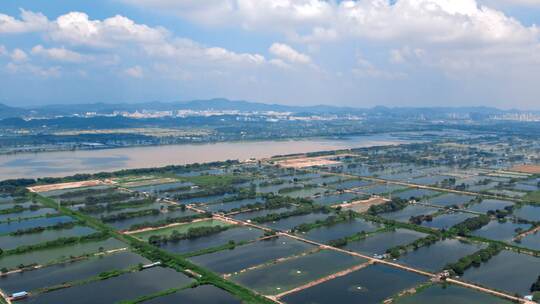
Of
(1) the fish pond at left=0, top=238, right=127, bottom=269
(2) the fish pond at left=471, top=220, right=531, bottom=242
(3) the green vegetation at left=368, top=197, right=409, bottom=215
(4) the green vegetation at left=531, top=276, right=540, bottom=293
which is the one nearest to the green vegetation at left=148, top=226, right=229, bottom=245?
(1) the fish pond at left=0, top=238, right=127, bottom=269

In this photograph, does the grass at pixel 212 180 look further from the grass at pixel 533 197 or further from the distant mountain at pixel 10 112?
the distant mountain at pixel 10 112

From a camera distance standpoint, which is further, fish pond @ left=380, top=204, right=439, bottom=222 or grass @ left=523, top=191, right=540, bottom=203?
grass @ left=523, top=191, right=540, bottom=203

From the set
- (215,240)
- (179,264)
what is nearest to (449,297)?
(179,264)

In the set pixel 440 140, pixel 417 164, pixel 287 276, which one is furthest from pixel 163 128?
pixel 287 276

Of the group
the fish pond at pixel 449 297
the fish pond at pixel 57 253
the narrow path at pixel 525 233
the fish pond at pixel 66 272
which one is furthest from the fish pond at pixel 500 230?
the fish pond at pixel 57 253

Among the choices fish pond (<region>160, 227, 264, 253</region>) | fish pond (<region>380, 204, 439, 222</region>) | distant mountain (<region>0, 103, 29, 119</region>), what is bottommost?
fish pond (<region>160, 227, 264, 253</region>)

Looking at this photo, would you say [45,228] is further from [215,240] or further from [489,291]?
[489,291]

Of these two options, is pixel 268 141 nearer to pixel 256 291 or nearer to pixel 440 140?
pixel 440 140

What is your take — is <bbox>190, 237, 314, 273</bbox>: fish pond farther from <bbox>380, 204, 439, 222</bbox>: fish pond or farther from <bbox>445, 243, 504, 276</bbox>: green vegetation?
<bbox>380, 204, 439, 222</bbox>: fish pond
